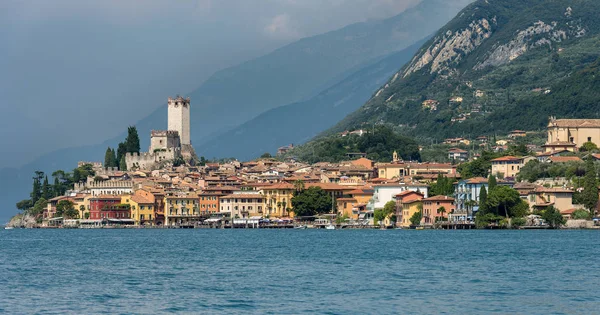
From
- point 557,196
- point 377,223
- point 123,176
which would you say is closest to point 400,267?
point 557,196

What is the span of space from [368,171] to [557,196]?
37592 millimetres

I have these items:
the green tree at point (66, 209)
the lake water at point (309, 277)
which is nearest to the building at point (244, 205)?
the green tree at point (66, 209)

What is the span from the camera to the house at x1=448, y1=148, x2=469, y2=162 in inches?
5458

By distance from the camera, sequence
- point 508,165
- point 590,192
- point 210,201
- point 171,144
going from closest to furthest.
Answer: point 590,192, point 508,165, point 210,201, point 171,144

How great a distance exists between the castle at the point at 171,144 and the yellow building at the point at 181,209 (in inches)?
895

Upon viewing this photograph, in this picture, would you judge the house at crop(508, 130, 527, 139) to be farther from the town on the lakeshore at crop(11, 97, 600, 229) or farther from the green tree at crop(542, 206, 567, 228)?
the green tree at crop(542, 206, 567, 228)

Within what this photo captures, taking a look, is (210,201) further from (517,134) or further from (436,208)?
(517,134)

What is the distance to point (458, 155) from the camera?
13950cm

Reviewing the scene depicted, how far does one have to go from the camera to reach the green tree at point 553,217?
8744cm

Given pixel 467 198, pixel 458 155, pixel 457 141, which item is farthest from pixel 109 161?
pixel 467 198

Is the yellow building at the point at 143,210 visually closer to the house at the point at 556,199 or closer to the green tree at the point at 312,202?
the green tree at the point at 312,202

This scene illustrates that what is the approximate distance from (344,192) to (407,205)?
1293cm

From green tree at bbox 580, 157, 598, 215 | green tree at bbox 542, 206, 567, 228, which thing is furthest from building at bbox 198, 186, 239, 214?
green tree at bbox 580, 157, 598, 215

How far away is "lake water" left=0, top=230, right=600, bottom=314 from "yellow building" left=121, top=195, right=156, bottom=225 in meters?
39.6
